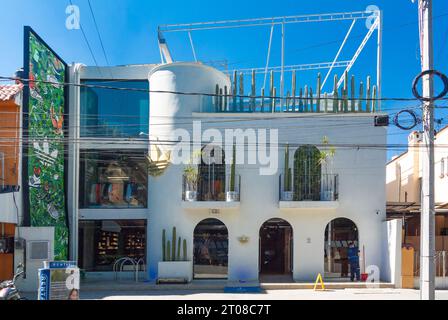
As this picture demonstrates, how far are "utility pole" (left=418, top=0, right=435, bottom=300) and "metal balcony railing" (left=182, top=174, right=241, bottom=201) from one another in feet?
26.8

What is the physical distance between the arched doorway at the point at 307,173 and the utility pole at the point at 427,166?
23.9 ft

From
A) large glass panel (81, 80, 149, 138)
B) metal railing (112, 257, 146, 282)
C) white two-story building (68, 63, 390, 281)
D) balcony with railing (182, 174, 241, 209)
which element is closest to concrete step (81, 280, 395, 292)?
white two-story building (68, 63, 390, 281)

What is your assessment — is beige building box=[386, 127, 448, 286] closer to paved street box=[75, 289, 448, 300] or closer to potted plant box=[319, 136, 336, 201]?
paved street box=[75, 289, 448, 300]

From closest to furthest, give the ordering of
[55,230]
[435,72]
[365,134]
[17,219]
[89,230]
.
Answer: [435,72]
[17,219]
[55,230]
[365,134]
[89,230]

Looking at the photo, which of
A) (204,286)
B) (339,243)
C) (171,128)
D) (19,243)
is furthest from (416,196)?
(19,243)

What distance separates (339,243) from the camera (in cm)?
1756

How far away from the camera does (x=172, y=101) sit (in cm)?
1788

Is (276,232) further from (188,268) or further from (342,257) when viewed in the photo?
(188,268)

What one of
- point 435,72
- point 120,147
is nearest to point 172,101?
point 120,147

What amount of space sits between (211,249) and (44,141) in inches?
295

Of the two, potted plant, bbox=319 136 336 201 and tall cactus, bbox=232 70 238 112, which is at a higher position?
tall cactus, bbox=232 70 238 112

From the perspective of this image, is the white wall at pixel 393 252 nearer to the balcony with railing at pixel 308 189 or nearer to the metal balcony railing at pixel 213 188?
the balcony with railing at pixel 308 189

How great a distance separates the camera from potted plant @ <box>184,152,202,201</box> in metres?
17.2
